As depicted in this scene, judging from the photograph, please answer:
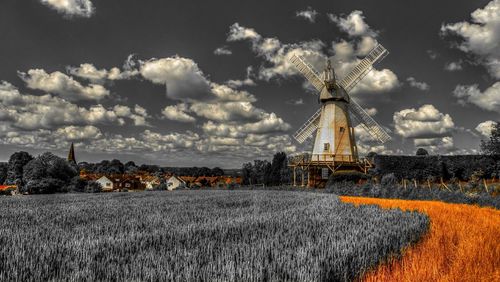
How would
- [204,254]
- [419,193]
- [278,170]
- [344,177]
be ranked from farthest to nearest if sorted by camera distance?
[278,170] → [344,177] → [419,193] → [204,254]

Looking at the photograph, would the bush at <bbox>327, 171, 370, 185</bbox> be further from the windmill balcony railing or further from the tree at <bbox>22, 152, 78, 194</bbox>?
the tree at <bbox>22, 152, 78, 194</bbox>

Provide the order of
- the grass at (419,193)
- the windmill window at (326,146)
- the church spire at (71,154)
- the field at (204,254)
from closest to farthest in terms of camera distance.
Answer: the field at (204,254), the grass at (419,193), the windmill window at (326,146), the church spire at (71,154)

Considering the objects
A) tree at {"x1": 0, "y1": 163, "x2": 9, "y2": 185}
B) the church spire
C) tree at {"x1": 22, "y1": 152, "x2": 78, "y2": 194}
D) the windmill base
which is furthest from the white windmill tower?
the church spire

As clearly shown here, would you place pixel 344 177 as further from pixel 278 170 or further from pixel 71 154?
pixel 71 154

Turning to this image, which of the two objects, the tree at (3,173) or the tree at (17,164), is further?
the tree at (3,173)

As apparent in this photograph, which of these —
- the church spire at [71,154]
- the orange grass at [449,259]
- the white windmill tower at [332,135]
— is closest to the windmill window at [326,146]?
the white windmill tower at [332,135]

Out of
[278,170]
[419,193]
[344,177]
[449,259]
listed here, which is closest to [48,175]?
[278,170]

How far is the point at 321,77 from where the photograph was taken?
42469mm

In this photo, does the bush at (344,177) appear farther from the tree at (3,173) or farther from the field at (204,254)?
the tree at (3,173)

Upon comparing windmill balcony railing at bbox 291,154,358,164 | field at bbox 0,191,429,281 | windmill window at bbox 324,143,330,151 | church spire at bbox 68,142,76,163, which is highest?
church spire at bbox 68,142,76,163

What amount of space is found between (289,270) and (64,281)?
7.21 feet

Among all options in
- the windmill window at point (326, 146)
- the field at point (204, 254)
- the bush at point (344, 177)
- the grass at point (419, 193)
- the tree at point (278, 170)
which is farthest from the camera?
the tree at point (278, 170)

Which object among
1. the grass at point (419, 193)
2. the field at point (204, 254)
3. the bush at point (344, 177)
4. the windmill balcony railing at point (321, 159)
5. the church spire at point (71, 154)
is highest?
the church spire at point (71, 154)

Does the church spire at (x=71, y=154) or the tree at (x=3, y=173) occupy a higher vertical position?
the church spire at (x=71, y=154)
